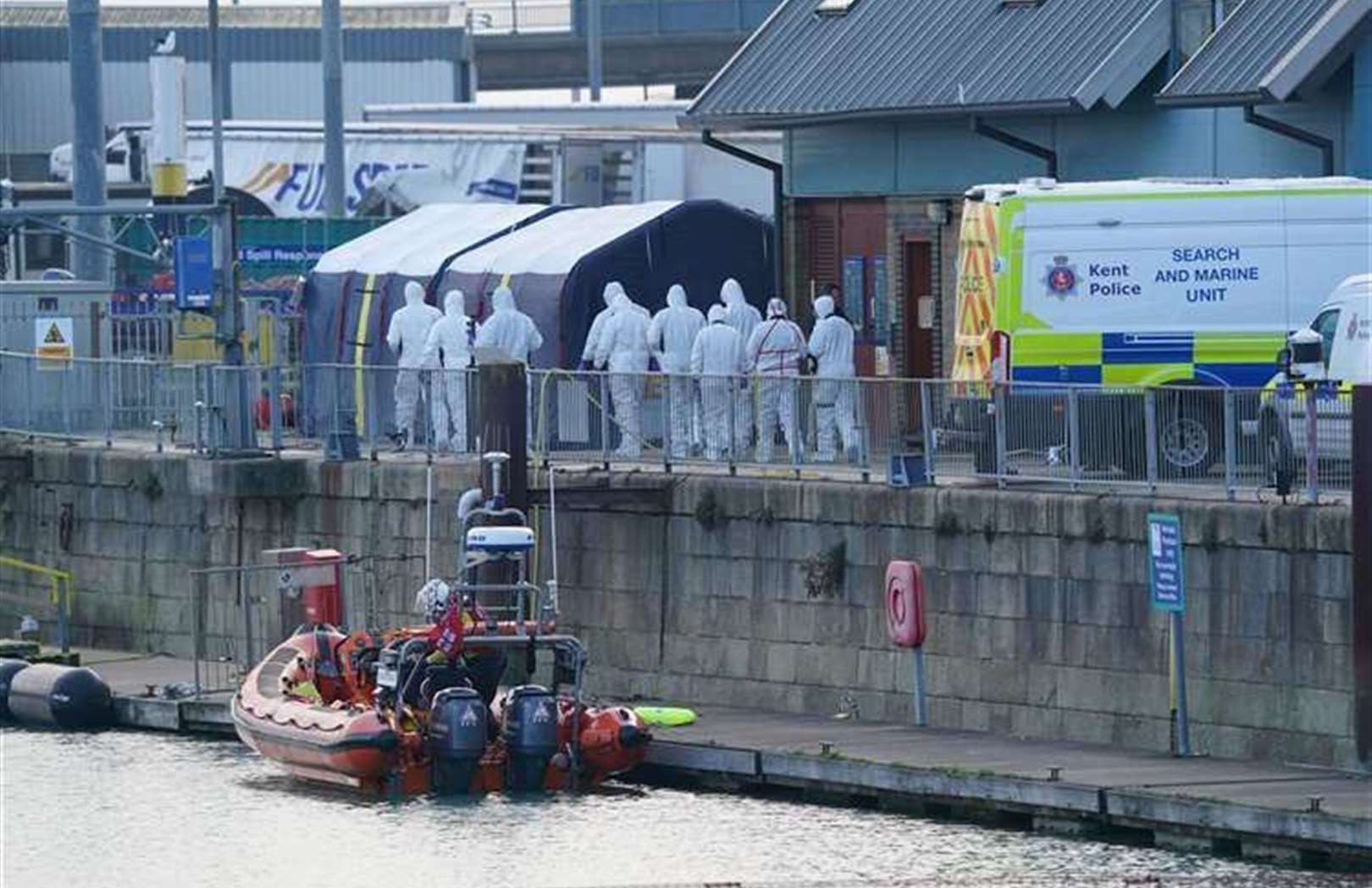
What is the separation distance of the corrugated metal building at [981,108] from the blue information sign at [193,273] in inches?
231

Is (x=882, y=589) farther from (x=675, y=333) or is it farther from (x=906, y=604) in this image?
(x=675, y=333)

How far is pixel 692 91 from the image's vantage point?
82188 mm

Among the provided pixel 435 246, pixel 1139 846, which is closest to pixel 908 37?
pixel 435 246

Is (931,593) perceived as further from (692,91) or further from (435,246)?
(692,91)

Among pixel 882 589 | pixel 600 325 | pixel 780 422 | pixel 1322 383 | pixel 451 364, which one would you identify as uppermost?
pixel 600 325

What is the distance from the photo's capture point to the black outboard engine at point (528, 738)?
31484mm

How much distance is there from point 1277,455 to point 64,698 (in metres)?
12.7

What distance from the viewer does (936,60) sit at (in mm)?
Answer: 41000

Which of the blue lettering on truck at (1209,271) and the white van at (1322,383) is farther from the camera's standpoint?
the blue lettering on truck at (1209,271)

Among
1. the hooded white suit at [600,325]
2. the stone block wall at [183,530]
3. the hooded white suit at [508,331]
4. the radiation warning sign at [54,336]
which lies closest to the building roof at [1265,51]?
the hooded white suit at [600,325]

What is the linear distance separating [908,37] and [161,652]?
1040 centimetres

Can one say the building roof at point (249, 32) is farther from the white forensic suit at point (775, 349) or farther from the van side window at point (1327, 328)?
the van side window at point (1327, 328)

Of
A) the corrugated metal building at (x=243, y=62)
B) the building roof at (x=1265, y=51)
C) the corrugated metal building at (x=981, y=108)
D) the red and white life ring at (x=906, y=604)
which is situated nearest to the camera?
the red and white life ring at (x=906, y=604)

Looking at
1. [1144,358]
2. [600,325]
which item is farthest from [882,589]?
[600,325]
